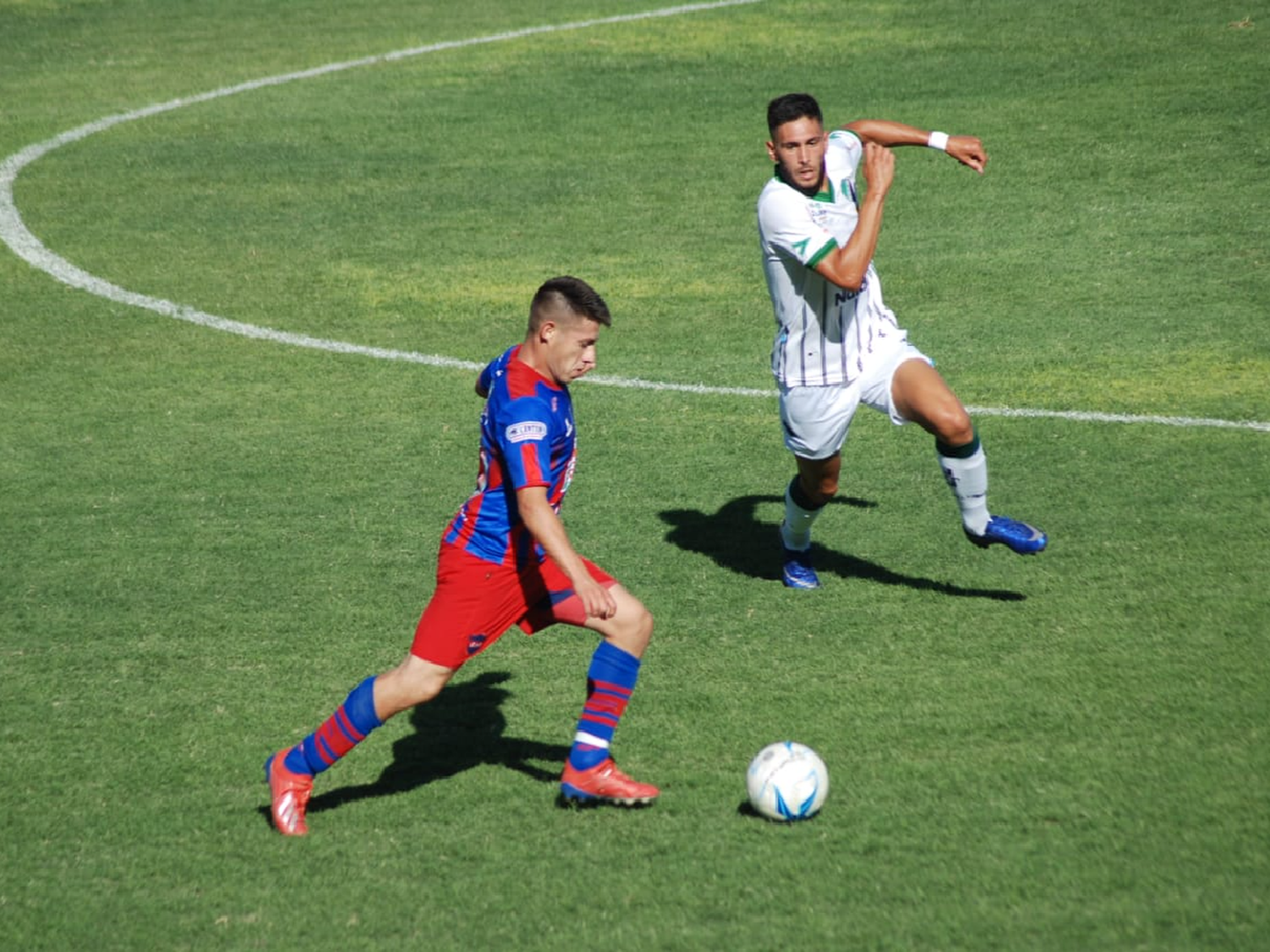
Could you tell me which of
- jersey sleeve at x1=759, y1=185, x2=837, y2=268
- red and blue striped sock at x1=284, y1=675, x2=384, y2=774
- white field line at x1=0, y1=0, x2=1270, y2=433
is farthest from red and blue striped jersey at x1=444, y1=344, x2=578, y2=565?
white field line at x1=0, y1=0, x2=1270, y2=433

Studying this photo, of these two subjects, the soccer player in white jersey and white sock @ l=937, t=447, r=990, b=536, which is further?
white sock @ l=937, t=447, r=990, b=536

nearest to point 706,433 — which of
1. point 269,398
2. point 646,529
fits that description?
point 646,529

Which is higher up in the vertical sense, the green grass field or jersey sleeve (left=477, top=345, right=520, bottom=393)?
jersey sleeve (left=477, top=345, right=520, bottom=393)

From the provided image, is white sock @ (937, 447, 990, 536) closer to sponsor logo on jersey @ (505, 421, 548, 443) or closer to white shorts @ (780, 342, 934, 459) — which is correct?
white shorts @ (780, 342, 934, 459)

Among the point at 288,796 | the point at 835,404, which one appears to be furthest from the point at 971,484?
the point at 288,796

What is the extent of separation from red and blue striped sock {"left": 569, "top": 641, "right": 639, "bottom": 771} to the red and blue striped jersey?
468 mm

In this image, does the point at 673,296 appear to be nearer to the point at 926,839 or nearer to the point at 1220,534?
the point at 1220,534

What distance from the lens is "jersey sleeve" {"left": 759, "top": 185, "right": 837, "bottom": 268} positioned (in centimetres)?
712

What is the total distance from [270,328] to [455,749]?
20.7 feet

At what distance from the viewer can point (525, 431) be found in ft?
17.9

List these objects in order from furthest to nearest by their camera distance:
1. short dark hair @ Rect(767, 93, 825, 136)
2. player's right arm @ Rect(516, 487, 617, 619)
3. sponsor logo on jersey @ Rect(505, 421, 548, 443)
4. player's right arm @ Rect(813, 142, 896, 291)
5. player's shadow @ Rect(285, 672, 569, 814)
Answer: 1. short dark hair @ Rect(767, 93, 825, 136)
2. player's right arm @ Rect(813, 142, 896, 291)
3. player's shadow @ Rect(285, 672, 569, 814)
4. sponsor logo on jersey @ Rect(505, 421, 548, 443)
5. player's right arm @ Rect(516, 487, 617, 619)

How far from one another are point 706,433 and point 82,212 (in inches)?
304

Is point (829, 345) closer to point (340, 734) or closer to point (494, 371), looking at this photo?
point (494, 371)

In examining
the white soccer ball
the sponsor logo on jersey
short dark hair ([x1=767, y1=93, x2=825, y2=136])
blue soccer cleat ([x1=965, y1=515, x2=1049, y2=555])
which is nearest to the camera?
the sponsor logo on jersey
